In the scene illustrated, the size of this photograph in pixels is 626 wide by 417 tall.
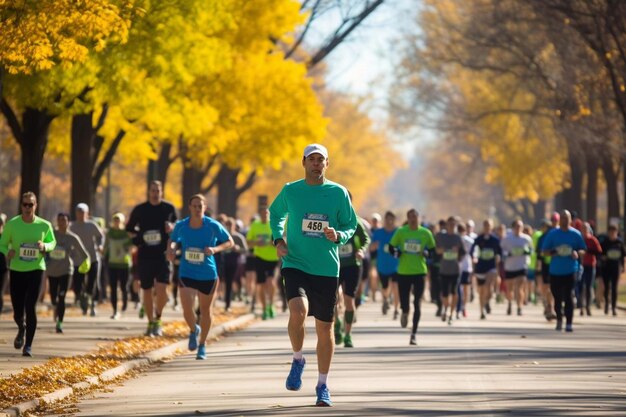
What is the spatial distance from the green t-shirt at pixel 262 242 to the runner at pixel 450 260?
2958 mm

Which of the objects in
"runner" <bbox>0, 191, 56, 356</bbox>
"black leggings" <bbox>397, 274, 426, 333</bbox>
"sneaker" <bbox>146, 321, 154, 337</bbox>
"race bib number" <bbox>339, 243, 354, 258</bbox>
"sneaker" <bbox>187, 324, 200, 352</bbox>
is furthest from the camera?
"black leggings" <bbox>397, 274, 426, 333</bbox>

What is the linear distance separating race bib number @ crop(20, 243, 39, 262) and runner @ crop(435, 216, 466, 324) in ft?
39.1

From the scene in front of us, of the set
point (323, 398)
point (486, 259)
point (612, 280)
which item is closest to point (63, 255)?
point (486, 259)

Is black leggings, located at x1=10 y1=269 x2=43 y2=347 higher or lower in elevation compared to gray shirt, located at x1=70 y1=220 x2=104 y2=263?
lower

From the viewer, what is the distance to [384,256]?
104 ft

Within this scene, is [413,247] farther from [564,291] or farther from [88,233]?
[88,233]

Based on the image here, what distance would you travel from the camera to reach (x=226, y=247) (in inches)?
755

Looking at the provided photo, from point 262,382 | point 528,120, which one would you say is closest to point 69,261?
point 262,382

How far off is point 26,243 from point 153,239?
3.66 m

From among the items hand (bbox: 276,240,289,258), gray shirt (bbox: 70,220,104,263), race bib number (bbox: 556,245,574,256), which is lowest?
hand (bbox: 276,240,289,258)

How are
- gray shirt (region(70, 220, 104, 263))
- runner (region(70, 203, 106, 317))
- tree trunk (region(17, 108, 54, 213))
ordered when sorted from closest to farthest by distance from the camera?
runner (region(70, 203, 106, 317))
gray shirt (region(70, 220, 104, 263))
tree trunk (region(17, 108, 54, 213))

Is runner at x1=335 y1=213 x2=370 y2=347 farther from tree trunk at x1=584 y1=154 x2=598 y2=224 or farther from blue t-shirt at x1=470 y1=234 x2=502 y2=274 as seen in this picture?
tree trunk at x1=584 y1=154 x2=598 y2=224

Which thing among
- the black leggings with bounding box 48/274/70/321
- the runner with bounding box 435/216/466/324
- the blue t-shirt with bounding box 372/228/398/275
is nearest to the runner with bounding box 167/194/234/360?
the black leggings with bounding box 48/274/70/321

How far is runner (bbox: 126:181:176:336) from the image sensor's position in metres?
21.8
